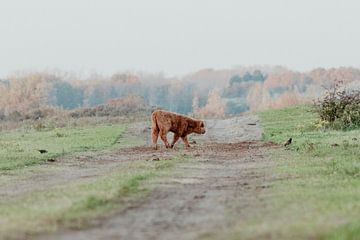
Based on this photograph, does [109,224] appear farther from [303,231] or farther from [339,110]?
[339,110]

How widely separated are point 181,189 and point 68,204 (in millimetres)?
2678

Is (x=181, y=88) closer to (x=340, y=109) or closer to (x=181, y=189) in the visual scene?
(x=340, y=109)

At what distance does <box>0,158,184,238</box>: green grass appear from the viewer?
899 centimetres

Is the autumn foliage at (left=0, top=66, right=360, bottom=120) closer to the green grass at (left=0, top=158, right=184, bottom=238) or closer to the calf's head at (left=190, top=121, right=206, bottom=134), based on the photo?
the calf's head at (left=190, top=121, right=206, bottom=134)

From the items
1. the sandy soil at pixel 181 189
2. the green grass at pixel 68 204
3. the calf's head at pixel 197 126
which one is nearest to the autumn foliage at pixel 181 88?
the calf's head at pixel 197 126

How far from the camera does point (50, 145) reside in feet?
91.8

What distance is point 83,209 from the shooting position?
33.1ft

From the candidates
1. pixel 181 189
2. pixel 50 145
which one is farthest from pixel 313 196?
pixel 50 145

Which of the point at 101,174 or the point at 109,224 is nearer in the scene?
the point at 109,224

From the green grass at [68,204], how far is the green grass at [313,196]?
7.14 ft

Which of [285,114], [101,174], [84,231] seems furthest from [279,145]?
[285,114]

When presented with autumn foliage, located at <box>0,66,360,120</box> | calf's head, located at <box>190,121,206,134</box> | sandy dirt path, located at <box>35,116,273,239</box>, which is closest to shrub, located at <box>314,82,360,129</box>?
calf's head, located at <box>190,121,206,134</box>

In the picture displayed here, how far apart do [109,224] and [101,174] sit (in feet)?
23.1

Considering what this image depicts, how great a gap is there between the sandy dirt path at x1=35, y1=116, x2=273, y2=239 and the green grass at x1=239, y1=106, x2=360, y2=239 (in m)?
0.37
